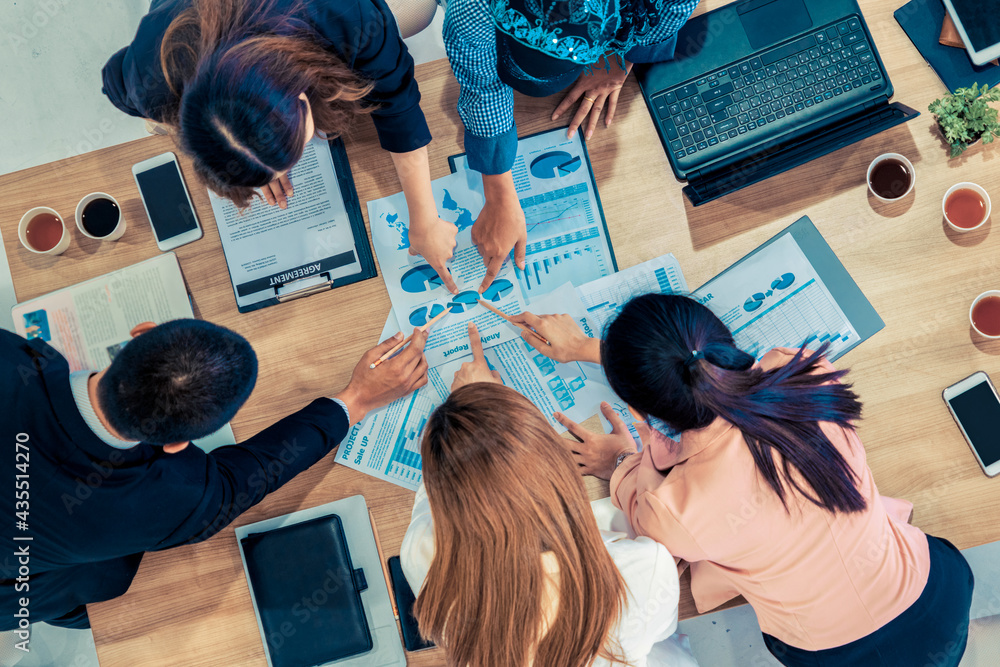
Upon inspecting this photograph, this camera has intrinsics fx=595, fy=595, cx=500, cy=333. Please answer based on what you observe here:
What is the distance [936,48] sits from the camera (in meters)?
1.19

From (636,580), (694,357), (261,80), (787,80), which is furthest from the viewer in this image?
(787,80)

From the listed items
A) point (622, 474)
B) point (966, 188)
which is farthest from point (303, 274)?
point (966, 188)

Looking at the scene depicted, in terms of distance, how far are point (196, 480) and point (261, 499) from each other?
129mm

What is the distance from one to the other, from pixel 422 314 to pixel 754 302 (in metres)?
0.66

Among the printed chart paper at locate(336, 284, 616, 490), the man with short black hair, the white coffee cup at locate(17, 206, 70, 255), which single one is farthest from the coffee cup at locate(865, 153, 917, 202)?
the white coffee cup at locate(17, 206, 70, 255)

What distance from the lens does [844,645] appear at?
3.72ft

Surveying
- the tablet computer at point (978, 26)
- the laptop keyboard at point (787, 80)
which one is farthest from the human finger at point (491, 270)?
the tablet computer at point (978, 26)

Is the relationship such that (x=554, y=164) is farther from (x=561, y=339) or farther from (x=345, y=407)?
(x=345, y=407)

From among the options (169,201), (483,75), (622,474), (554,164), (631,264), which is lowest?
(622,474)

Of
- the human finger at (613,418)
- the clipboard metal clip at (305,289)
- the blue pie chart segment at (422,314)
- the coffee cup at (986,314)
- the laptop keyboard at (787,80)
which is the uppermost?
the laptop keyboard at (787,80)

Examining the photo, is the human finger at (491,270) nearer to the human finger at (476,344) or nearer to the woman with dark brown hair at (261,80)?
the human finger at (476,344)

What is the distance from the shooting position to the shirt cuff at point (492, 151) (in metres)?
1.07

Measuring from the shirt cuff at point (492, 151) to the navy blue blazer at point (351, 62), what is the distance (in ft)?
0.31

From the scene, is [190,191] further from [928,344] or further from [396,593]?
[928,344]
